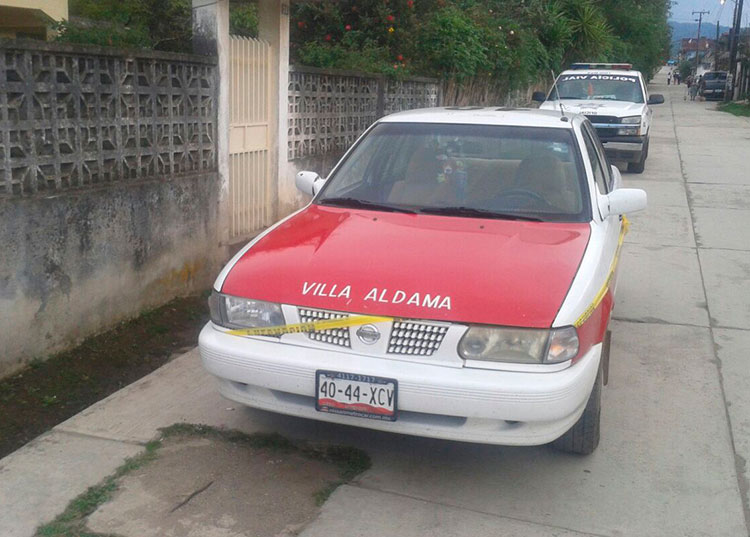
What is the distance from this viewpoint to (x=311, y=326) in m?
3.82

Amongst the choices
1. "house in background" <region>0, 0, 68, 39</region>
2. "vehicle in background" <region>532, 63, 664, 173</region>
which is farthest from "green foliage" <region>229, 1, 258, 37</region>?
"vehicle in background" <region>532, 63, 664, 173</region>

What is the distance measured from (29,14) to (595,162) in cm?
859

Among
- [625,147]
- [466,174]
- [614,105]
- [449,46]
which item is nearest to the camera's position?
[466,174]

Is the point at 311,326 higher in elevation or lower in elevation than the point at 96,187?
lower

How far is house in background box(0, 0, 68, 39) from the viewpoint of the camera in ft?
35.0

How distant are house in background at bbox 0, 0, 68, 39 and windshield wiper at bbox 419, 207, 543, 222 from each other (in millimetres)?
7181

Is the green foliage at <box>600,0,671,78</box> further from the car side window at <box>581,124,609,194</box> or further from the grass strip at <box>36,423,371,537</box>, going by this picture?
the grass strip at <box>36,423,371,537</box>

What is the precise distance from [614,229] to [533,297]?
1.68m

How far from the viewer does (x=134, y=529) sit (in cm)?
355

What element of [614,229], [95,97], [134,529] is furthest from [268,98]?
[134,529]

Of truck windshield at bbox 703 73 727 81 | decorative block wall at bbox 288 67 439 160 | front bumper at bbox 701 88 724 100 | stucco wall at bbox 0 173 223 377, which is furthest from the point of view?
truck windshield at bbox 703 73 727 81

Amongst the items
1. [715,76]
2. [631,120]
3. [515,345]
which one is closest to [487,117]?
[515,345]

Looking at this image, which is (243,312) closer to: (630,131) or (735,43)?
(630,131)

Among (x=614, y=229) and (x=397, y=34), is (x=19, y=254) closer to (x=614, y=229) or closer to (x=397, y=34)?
(x=614, y=229)
